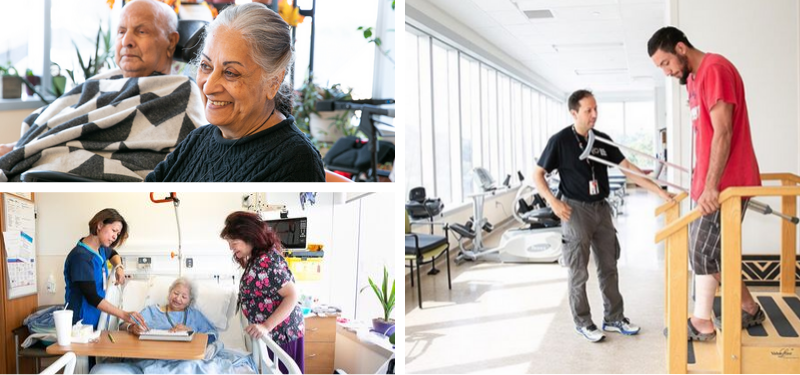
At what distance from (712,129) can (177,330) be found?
8.60ft

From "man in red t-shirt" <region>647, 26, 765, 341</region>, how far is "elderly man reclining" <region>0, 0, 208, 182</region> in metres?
2.21

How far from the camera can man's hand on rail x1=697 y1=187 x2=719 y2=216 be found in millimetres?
3016

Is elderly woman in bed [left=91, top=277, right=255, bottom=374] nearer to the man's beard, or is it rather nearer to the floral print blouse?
the floral print blouse

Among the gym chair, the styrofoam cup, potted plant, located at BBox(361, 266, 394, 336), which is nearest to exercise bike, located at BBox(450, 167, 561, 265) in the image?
the gym chair

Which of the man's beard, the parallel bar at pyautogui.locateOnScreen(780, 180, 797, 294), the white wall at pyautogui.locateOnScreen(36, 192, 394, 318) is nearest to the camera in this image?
the white wall at pyautogui.locateOnScreen(36, 192, 394, 318)

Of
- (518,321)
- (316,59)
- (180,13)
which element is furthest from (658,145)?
(180,13)

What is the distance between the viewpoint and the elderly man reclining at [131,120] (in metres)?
1.60

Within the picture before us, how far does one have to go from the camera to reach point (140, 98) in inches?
64.9

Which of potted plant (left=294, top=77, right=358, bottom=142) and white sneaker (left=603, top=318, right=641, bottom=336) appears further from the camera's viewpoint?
white sneaker (left=603, top=318, right=641, bottom=336)

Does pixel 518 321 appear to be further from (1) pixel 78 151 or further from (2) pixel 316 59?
(1) pixel 78 151

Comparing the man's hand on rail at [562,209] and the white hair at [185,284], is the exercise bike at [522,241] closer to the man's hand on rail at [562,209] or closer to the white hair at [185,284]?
the man's hand on rail at [562,209]

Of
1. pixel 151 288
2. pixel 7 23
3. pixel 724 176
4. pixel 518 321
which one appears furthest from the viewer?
pixel 518 321

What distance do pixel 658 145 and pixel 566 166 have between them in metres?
14.1

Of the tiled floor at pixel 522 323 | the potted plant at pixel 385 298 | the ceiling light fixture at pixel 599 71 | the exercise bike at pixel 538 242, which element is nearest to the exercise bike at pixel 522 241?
the exercise bike at pixel 538 242
